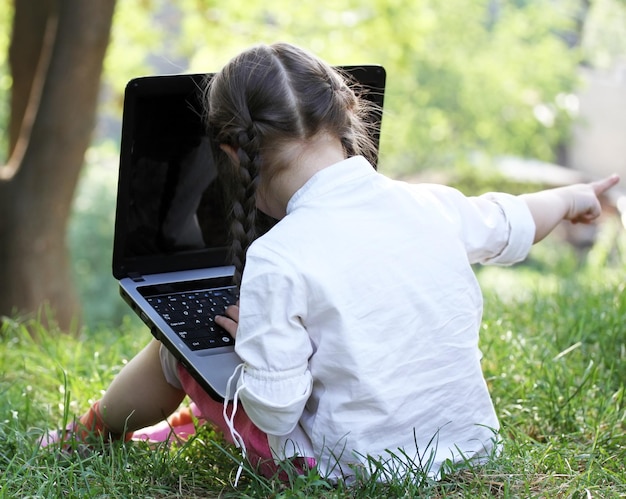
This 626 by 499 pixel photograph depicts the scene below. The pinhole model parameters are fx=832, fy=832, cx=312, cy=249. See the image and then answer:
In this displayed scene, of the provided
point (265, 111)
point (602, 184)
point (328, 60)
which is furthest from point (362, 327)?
point (328, 60)

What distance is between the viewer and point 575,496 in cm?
165

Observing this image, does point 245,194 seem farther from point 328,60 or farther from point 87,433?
point 328,60

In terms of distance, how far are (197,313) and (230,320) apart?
0.11 m

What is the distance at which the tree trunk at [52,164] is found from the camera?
4543mm

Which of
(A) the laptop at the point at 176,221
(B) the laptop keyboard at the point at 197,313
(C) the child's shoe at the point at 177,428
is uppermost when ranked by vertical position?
(A) the laptop at the point at 176,221

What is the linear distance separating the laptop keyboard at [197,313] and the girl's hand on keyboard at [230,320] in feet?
0.09

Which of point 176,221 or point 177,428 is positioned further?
point 177,428

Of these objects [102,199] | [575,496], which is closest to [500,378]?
[575,496]

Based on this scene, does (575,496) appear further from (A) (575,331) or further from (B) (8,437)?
(B) (8,437)

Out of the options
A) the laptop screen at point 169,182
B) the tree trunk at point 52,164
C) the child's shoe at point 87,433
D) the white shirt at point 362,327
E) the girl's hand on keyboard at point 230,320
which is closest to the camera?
the white shirt at point 362,327

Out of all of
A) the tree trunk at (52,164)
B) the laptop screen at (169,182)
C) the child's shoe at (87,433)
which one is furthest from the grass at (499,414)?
the tree trunk at (52,164)

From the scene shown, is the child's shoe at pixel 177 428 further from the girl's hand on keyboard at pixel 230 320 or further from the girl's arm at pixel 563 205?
the girl's arm at pixel 563 205

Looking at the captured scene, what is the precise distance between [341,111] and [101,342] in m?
1.78

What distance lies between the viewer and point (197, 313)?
1.76 m
